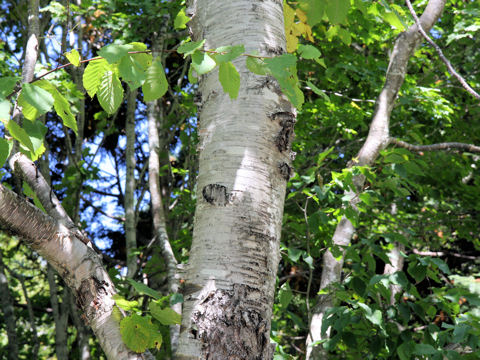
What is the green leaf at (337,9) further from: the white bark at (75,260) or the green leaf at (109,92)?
the white bark at (75,260)

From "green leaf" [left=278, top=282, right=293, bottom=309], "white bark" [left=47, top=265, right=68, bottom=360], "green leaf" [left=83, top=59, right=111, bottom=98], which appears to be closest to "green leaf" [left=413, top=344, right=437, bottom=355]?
"green leaf" [left=278, top=282, right=293, bottom=309]

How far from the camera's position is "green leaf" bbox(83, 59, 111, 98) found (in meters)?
1.26

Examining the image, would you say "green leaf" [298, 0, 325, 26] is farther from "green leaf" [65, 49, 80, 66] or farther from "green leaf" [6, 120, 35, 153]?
"green leaf" [6, 120, 35, 153]

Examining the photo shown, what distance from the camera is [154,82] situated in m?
1.27

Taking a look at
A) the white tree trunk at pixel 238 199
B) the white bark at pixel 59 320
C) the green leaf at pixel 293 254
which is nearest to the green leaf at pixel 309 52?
the white tree trunk at pixel 238 199

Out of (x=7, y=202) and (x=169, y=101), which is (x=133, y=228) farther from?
(x=7, y=202)

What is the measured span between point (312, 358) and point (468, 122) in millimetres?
4546

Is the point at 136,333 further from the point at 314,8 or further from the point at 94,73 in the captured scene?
the point at 314,8

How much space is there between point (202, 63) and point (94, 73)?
0.35 metres

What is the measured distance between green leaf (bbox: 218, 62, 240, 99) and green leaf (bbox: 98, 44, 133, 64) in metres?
0.24

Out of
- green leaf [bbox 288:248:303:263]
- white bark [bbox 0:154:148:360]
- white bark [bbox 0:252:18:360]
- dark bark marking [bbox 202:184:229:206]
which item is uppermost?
green leaf [bbox 288:248:303:263]

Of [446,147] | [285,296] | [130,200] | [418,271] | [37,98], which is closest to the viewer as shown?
[37,98]

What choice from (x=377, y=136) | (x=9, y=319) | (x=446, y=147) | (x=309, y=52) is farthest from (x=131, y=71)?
(x=9, y=319)

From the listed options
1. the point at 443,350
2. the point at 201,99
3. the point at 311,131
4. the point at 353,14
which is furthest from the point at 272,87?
the point at 311,131
